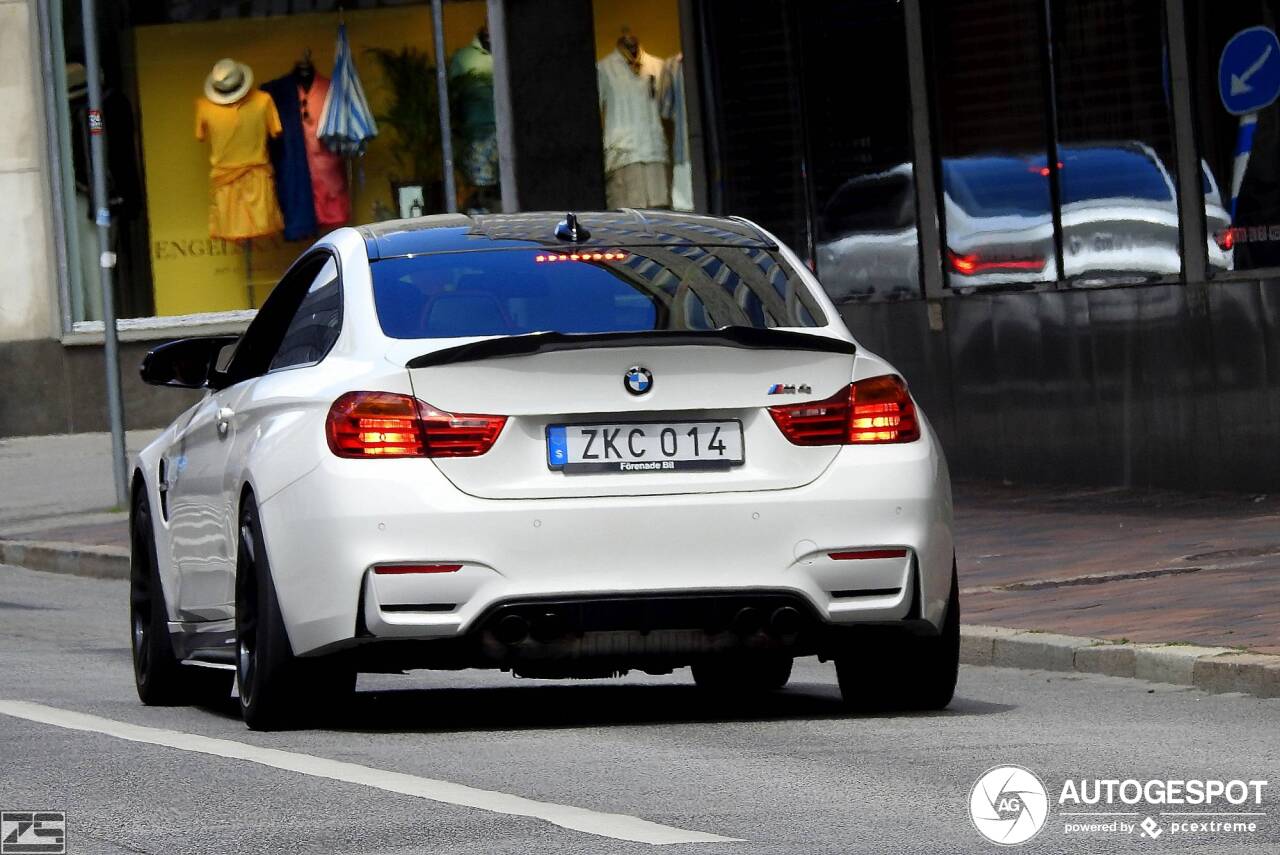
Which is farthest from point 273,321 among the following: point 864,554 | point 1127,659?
point 1127,659

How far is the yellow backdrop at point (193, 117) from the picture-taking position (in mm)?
29703

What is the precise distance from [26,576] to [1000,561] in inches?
270

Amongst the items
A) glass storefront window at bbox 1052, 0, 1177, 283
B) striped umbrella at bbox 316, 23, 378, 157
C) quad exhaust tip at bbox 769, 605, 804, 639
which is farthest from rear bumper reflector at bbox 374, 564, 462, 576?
striped umbrella at bbox 316, 23, 378, 157

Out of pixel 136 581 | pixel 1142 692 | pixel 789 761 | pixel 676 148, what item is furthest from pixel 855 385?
pixel 676 148

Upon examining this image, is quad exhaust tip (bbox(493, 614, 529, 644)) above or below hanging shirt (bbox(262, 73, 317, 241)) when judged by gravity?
below

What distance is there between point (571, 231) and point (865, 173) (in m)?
12.8

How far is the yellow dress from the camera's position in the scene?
98.1ft

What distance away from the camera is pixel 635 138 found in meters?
27.2

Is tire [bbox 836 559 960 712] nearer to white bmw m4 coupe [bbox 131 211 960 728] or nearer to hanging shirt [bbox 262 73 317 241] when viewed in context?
white bmw m4 coupe [bbox 131 211 960 728]

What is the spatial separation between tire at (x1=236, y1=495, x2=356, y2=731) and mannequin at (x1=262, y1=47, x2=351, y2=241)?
69.4 ft

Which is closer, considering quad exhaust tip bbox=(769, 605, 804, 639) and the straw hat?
quad exhaust tip bbox=(769, 605, 804, 639)

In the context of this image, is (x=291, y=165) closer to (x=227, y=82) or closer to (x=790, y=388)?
(x=227, y=82)

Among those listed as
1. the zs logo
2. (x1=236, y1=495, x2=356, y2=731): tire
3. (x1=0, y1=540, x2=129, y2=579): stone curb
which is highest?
(x1=236, y1=495, x2=356, y2=731): tire

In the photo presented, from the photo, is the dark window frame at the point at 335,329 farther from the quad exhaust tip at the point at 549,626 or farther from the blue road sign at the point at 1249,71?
the blue road sign at the point at 1249,71
